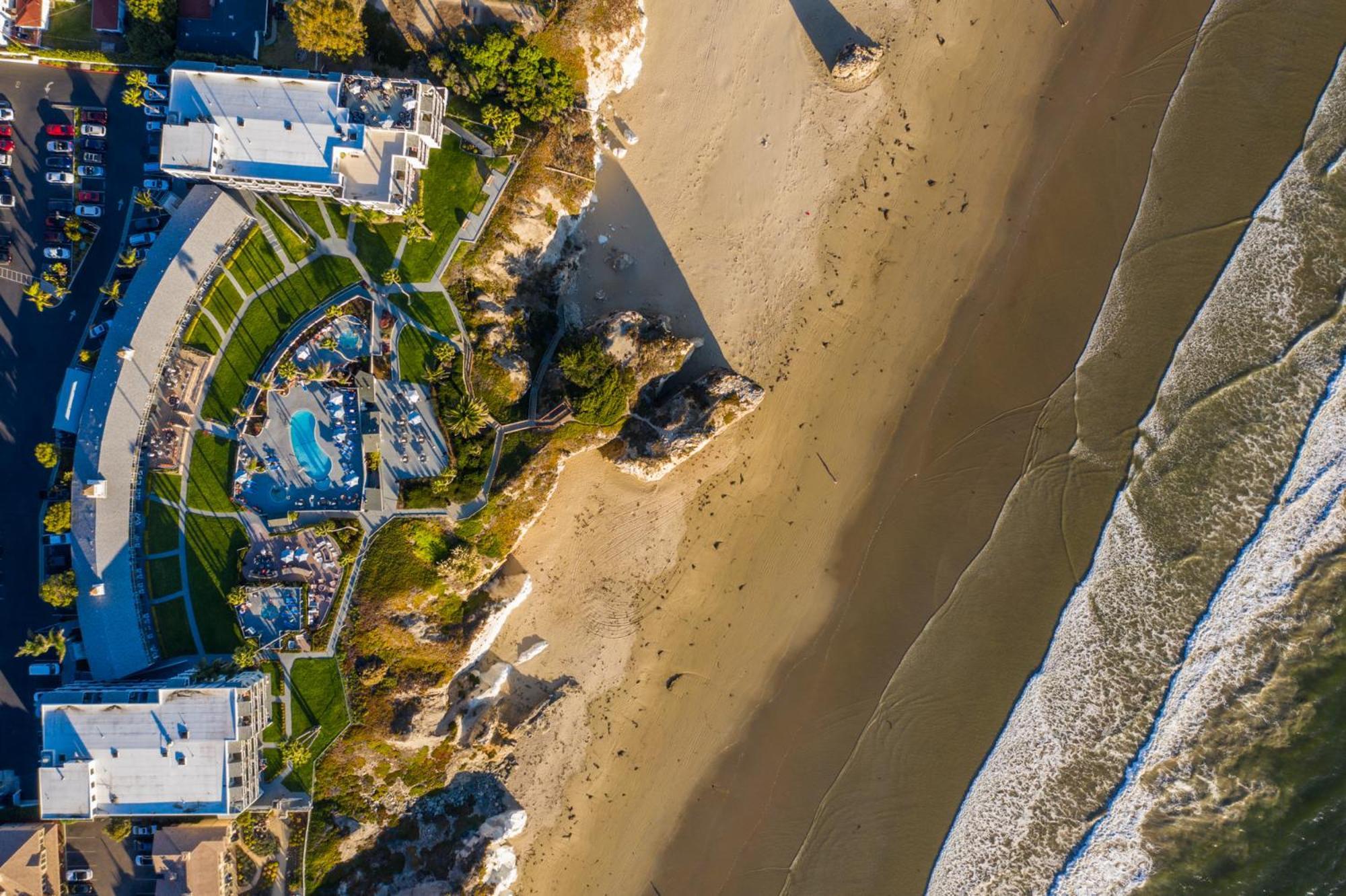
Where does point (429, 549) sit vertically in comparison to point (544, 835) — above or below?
above

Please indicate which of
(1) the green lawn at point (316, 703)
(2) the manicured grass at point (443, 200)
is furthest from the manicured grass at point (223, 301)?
(1) the green lawn at point (316, 703)

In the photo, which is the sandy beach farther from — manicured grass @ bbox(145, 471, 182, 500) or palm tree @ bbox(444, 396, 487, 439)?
manicured grass @ bbox(145, 471, 182, 500)

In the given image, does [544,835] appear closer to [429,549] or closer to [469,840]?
[469,840]

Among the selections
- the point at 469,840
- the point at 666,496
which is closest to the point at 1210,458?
the point at 666,496

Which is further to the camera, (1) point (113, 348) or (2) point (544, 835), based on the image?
(2) point (544, 835)

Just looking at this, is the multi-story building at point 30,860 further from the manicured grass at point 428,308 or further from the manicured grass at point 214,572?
the manicured grass at point 428,308

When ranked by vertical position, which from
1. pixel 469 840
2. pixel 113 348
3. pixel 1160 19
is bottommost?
pixel 469 840

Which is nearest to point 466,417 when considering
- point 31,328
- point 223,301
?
point 223,301
